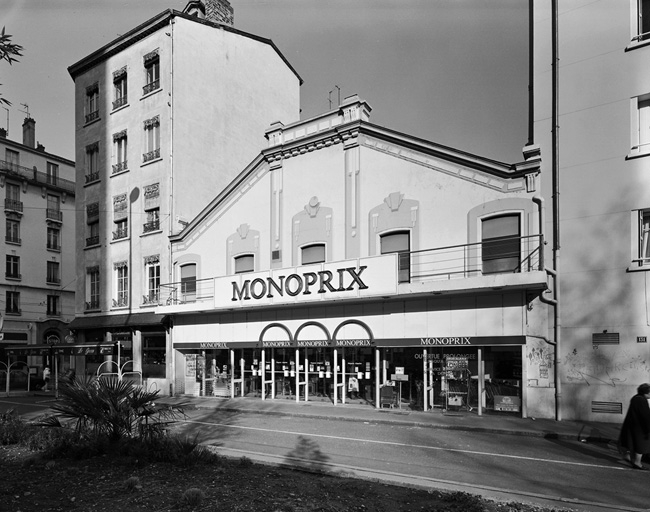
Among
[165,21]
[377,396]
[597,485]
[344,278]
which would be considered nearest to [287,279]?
[344,278]

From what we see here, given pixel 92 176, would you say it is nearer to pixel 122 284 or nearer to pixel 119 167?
pixel 119 167

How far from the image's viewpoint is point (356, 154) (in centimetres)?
2045

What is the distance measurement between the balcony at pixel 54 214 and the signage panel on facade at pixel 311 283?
30.3 metres

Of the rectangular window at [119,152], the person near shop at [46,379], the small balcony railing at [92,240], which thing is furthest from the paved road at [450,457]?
the person near shop at [46,379]

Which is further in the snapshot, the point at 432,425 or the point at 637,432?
the point at 432,425

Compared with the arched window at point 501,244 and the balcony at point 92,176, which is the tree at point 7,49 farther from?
the balcony at point 92,176

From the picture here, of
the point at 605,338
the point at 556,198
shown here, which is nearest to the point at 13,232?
the point at 556,198

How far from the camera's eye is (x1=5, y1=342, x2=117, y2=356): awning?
2545 cm

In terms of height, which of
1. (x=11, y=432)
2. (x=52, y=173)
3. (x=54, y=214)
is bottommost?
(x=11, y=432)

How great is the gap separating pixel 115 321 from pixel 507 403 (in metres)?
20.1

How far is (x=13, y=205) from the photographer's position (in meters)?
42.8

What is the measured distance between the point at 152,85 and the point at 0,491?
24.7 meters

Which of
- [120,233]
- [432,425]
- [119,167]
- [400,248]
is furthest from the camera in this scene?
[119,167]

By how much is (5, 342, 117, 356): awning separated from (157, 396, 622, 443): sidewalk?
21.4 ft
